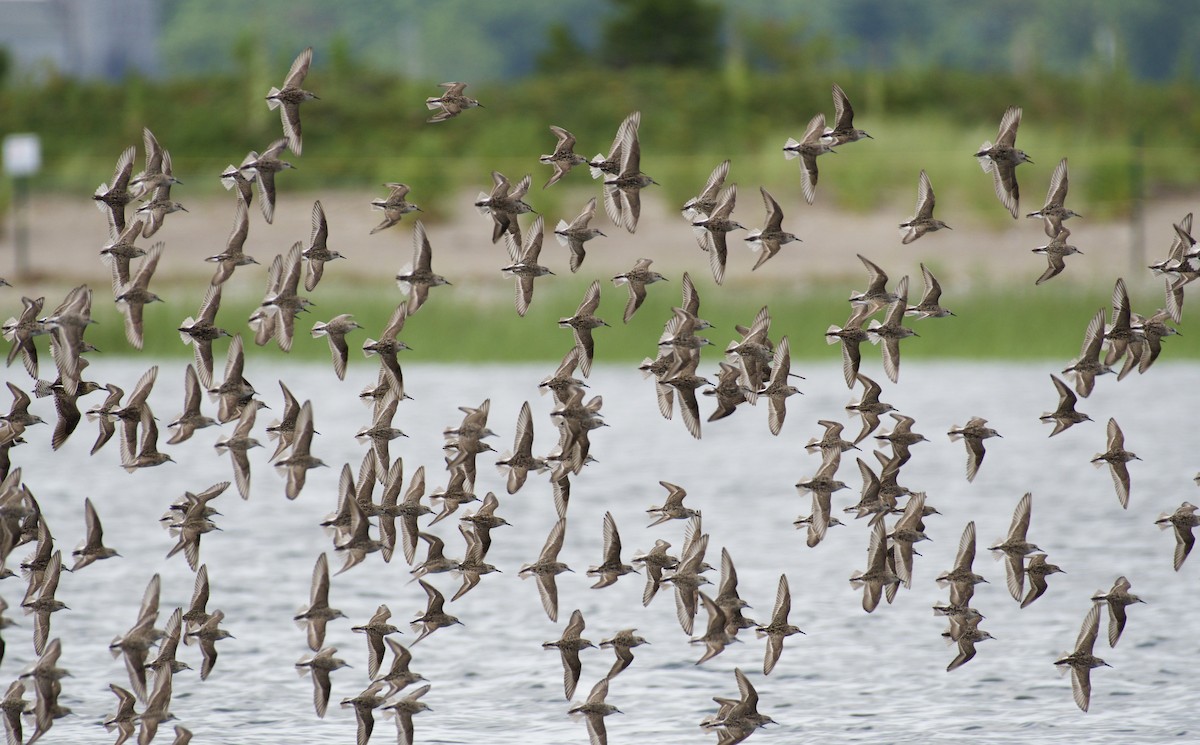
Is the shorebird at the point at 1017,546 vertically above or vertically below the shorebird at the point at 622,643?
above

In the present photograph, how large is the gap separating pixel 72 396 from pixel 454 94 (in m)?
1.78

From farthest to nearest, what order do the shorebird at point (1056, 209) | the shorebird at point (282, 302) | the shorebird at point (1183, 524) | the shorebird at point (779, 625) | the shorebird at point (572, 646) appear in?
the shorebird at point (1183, 524) < the shorebird at point (779, 625) < the shorebird at point (572, 646) < the shorebird at point (1056, 209) < the shorebird at point (282, 302)

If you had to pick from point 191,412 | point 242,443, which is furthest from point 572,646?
point 191,412

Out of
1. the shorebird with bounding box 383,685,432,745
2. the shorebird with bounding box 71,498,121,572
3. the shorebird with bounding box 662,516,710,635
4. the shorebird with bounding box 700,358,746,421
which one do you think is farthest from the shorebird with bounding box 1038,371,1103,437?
the shorebird with bounding box 71,498,121,572

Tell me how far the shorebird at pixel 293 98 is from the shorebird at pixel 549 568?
1735 millimetres

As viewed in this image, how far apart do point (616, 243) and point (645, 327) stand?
12.7 m

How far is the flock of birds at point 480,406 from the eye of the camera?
6.27 metres

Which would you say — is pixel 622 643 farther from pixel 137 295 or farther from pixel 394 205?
pixel 137 295

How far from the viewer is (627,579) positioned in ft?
37.4

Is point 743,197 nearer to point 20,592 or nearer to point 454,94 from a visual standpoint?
point 20,592

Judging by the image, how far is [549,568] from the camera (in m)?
6.78

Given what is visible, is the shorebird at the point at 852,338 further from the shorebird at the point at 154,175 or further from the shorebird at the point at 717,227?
the shorebird at the point at 154,175

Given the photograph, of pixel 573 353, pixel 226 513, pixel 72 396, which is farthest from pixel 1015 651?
pixel 226 513

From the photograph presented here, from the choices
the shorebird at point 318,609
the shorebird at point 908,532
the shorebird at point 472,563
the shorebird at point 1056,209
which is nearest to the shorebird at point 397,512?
the shorebird at point 472,563
